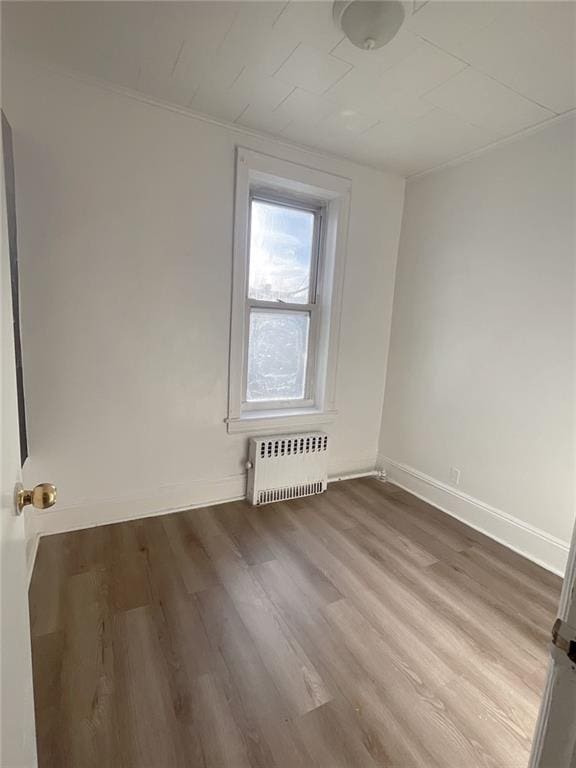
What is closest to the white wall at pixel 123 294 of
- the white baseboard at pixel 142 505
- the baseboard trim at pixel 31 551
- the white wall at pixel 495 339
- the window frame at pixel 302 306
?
the white baseboard at pixel 142 505

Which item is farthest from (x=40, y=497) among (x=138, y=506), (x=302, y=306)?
(x=302, y=306)

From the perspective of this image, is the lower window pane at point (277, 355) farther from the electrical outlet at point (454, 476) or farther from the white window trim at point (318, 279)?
the electrical outlet at point (454, 476)

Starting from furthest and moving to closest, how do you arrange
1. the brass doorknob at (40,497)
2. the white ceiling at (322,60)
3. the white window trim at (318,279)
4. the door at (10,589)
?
the white window trim at (318,279) → the white ceiling at (322,60) → the brass doorknob at (40,497) → the door at (10,589)

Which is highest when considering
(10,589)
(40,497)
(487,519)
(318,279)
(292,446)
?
(318,279)

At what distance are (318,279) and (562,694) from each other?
2739 mm

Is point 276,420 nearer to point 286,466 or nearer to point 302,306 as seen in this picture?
point 286,466

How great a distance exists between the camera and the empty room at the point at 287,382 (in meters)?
1.29

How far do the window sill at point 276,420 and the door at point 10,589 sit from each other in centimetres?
183

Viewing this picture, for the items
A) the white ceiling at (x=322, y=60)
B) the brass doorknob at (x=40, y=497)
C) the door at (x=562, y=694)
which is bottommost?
the door at (x=562, y=694)

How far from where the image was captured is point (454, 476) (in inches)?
107

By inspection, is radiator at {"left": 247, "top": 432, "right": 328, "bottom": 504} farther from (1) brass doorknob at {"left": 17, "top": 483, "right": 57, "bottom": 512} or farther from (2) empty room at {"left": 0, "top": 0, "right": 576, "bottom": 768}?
(1) brass doorknob at {"left": 17, "top": 483, "right": 57, "bottom": 512}

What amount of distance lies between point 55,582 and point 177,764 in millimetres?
1097

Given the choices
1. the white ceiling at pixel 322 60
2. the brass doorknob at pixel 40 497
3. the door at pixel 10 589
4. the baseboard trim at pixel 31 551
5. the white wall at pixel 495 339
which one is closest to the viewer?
the door at pixel 10 589

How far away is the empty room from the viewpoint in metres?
1.29
